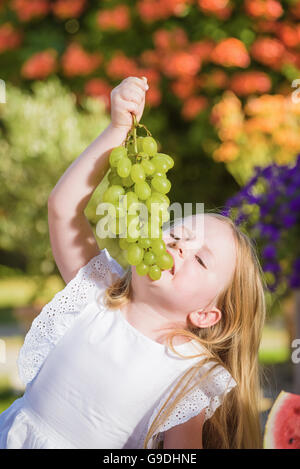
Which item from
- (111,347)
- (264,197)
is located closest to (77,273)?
(111,347)

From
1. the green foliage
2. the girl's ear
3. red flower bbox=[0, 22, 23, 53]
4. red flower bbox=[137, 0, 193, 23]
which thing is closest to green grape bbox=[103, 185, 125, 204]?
→ the girl's ear

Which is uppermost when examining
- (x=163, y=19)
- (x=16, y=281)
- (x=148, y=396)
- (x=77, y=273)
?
(x=163, y=19)

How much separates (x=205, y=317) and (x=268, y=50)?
157 inches

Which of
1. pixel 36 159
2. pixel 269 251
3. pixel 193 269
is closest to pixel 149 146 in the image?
pixel 193 269

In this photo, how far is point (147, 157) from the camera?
1643 millimetres

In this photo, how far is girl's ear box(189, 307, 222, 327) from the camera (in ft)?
6.19

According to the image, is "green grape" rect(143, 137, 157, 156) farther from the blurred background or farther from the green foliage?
the green foliage

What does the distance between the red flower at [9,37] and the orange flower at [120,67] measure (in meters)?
1.22

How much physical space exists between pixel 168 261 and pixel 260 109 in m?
3.78

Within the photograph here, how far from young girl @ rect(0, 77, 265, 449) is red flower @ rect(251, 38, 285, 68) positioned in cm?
374

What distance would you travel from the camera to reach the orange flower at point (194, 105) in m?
5.51

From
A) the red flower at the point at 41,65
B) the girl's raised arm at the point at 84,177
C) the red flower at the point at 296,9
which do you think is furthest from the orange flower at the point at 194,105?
the girl's raised arm at the point at 84,177

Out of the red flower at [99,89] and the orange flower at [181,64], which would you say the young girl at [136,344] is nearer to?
the orange flower at [181,64]
